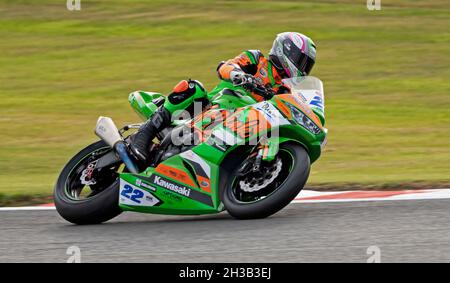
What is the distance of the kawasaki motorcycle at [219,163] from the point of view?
7.42 m

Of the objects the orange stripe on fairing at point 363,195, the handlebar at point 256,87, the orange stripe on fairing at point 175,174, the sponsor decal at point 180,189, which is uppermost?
the handlebar at point 256,87

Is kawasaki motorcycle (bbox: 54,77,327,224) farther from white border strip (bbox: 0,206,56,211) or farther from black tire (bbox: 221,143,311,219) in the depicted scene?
white border strip (bbox: 0,206,56,211)

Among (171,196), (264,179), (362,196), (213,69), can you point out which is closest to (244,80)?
(264,179)

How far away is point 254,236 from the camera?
6.87m

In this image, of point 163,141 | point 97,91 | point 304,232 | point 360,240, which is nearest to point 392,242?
point 360,240

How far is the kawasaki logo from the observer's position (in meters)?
7.65

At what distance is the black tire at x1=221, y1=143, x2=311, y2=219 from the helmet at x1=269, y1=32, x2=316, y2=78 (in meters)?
0.77

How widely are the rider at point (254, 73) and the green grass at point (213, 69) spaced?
6.41 ft

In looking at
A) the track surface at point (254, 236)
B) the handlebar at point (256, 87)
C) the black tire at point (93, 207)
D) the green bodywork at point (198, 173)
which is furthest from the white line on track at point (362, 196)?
the handlebar at point (256, 87)

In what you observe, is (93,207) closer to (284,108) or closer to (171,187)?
(171,187)

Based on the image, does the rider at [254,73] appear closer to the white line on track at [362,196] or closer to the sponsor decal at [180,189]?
the sponsor decal at [180,189]

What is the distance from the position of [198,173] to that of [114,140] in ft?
2.72

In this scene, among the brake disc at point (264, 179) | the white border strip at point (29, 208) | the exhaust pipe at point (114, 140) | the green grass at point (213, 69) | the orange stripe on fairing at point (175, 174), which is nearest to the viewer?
the brake disc at point (264, 179)

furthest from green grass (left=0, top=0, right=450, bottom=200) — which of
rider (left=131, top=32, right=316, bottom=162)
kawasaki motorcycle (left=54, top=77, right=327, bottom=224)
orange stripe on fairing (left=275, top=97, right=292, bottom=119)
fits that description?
orange stripe on fairing (left=275, top=97, right=292, bottom=119)
